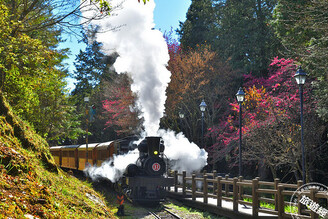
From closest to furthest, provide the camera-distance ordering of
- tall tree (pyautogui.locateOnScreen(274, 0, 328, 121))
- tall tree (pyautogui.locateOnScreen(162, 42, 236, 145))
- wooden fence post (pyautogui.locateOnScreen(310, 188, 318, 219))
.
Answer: wooden fence post (pyautogui.locateOnScreen(310, 188, 318, 219)) < tall tree (pyautogui.locateOnScreen(274, 0, 328, 121)) < tall tree (pyautogui.locateOnScreen(162, 42, 236, 145))

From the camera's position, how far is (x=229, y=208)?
465 inches

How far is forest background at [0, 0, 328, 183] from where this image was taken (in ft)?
48.8

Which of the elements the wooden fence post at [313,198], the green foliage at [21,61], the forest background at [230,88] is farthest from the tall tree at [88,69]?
the wooden fence post at [313,198]

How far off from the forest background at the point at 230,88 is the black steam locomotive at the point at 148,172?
183 inches

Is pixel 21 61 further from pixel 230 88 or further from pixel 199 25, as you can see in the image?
pixel 199 25

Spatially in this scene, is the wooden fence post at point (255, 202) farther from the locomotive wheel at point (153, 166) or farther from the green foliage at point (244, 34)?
the green foliage at point (244, 34)

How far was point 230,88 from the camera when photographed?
28484mm

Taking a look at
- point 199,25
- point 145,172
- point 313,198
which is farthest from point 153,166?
point 199,25

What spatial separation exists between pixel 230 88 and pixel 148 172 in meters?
16.1

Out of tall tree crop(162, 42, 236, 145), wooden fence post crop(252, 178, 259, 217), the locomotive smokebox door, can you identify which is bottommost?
wooden fence post crop(252, 178, 259, 217)

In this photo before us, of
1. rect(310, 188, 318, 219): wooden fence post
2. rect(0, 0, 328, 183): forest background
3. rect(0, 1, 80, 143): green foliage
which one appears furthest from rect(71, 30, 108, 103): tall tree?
rect(310, 188, 318, 219): wooden fence post

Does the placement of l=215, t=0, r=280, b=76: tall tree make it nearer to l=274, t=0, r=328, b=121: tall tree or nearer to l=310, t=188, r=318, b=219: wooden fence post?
l=274, t=0, r=328, b=121: tall tree

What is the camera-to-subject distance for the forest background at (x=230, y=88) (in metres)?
14.9

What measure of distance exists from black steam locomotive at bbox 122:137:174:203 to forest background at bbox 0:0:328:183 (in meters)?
4.65
